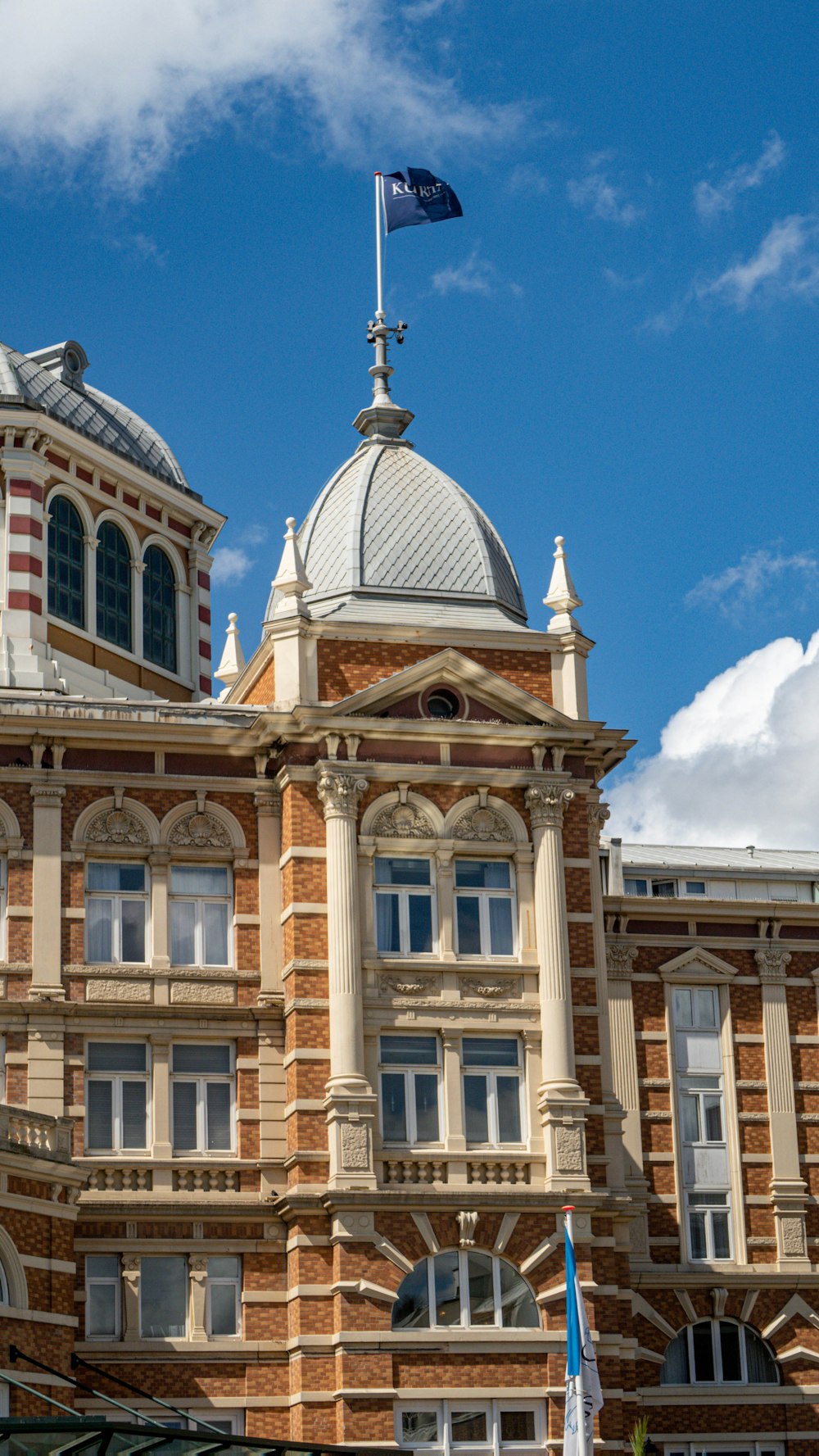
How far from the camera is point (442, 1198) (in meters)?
47.7

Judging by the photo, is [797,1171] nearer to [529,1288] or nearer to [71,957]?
[529,1288]

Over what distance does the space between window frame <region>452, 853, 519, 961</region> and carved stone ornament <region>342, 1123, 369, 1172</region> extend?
422 cm

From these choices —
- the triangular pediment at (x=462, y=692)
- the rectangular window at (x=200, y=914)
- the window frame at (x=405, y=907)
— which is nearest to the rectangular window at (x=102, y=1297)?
the rectangular window at (x=200, y=914)

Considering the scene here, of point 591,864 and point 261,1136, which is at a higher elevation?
point 591,864

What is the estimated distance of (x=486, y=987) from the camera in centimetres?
4984

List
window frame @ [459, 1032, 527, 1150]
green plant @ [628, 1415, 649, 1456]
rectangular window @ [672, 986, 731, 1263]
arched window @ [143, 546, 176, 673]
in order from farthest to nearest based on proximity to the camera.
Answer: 1. arched window @ [143, 546, 176, 673]
2. rectangular window @ [672, 986, 731, 1263]
3. window frame @ [459, 1032, 527, 1150]
4. green plant @ [628, 1415, 649, 1456]

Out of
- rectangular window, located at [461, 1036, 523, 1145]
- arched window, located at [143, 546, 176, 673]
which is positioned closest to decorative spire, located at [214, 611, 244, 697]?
arched window, located at [143, 546, 176, 673]

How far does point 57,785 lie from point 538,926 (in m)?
9.80

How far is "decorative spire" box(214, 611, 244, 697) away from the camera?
194 feet

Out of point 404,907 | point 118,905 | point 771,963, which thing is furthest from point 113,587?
point 771,963

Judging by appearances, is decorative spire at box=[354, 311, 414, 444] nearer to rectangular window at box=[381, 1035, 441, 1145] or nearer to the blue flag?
the blue flag

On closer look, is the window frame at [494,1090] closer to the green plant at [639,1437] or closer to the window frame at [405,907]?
the window frame at [405,907]

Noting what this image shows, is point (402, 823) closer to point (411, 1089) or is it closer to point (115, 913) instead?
point (411, 1089)

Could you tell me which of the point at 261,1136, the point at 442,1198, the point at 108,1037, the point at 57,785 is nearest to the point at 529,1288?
the point at 442,1198
